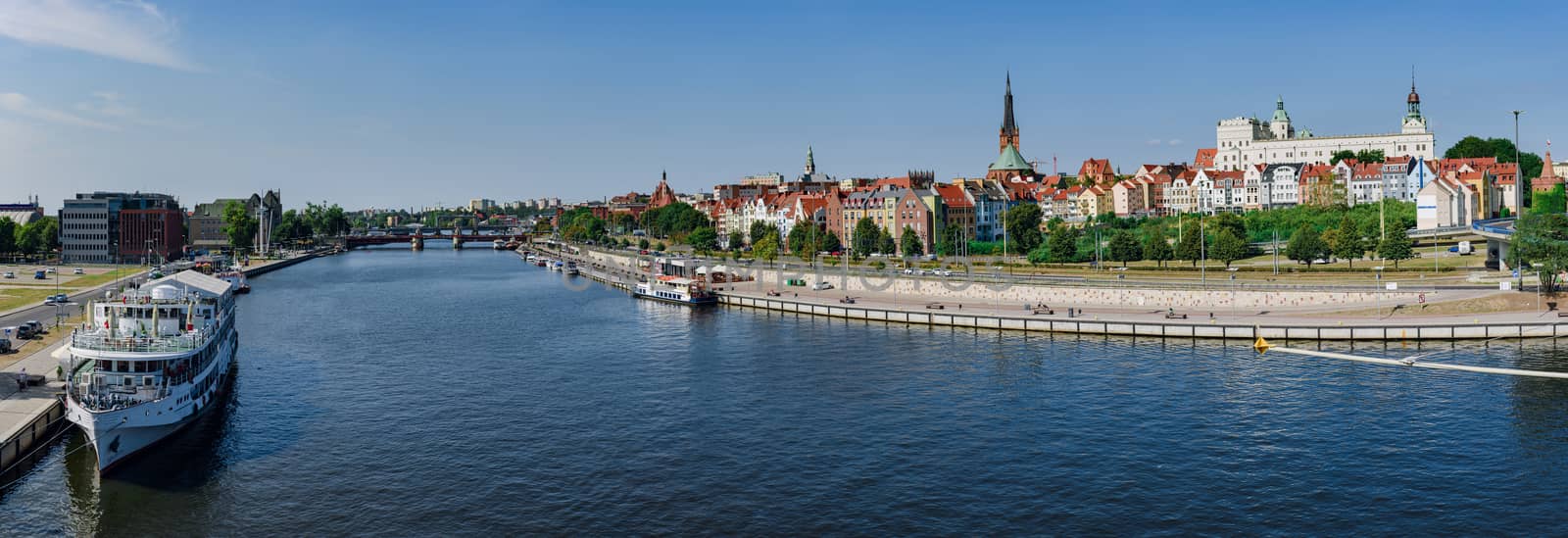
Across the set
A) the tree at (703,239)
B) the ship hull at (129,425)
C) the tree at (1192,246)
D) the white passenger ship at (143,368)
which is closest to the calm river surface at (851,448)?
the ship hull at (129,425)

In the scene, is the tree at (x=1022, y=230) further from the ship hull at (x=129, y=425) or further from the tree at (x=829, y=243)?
the ship hull at (x=129, y=425)

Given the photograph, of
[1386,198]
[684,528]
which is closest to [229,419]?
[684,528]

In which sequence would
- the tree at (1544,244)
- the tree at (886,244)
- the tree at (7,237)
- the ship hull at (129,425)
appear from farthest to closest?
the tree at (7,237), the tree at (886,244), the tree at (1544,244), the ship hull at (129,425)

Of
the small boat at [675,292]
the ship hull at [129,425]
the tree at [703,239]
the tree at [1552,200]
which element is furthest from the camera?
the tree at [703,239]

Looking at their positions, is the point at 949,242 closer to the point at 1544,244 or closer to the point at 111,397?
the point at 1544,244

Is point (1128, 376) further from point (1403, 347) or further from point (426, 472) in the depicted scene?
point (426, 472)

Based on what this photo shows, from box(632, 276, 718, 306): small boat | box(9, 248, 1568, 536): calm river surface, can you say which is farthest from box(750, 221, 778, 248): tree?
box(9, 248, 1568, 536): calm river surface

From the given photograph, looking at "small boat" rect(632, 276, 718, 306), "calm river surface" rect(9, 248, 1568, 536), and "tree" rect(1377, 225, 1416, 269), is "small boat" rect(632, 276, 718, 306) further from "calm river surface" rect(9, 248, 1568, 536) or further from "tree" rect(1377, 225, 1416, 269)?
"tree" rect(1377, 225, 1416, 269)

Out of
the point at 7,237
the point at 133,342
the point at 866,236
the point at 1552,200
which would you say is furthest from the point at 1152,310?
the point at 7,237

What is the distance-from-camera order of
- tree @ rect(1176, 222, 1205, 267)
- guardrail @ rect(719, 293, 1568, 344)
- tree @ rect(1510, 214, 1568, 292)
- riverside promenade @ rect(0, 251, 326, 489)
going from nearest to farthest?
1. riverside promenade @ rect(0, 251, 326, 489)
2. guardrail @ rect(719, 293, 1568, 344)
3. tree @ rect(1510, 214, 1568, 292)
4. tree @ rect(1176, 222, 1205, 267)
